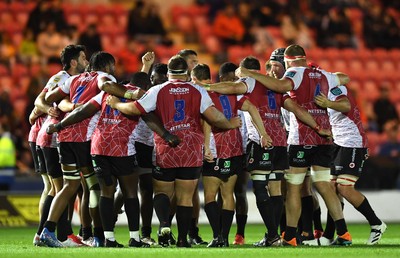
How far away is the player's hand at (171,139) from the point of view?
1195cm

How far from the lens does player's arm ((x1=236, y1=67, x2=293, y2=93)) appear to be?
12.6 m

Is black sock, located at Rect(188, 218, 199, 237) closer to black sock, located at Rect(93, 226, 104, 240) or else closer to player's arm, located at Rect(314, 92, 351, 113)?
black sock, located at Rect(93, 226, 104, 240)

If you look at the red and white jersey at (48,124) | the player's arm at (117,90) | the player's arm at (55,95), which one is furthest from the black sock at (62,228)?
the player's arm at (117,90)

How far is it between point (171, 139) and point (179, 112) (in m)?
0.40

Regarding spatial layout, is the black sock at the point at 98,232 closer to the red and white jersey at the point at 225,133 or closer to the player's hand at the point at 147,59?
the red and white jersey at the point at 225,133

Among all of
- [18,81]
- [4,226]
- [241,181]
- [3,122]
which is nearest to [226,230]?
[241,181]

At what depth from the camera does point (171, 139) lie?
11.9m

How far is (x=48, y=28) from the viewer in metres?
22.2

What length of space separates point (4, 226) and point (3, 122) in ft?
8.49

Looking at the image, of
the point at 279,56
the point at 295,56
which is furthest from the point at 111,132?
the point at 279,56

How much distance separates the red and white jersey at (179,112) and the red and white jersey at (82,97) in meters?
0.88

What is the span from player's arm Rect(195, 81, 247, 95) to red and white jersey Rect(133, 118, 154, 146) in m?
0.95

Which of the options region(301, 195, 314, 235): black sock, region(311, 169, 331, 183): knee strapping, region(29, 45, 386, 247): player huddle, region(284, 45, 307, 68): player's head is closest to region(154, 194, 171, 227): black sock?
region(29, 45, 386, 247): player huddle

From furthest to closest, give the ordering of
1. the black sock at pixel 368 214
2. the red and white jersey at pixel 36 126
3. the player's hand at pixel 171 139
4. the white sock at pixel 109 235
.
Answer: the red and white jersey at pixel 36 126 → the black sock at pixel 368 214 → the white sock at pixel 109 235 → the player's hand at pixel 171 139
